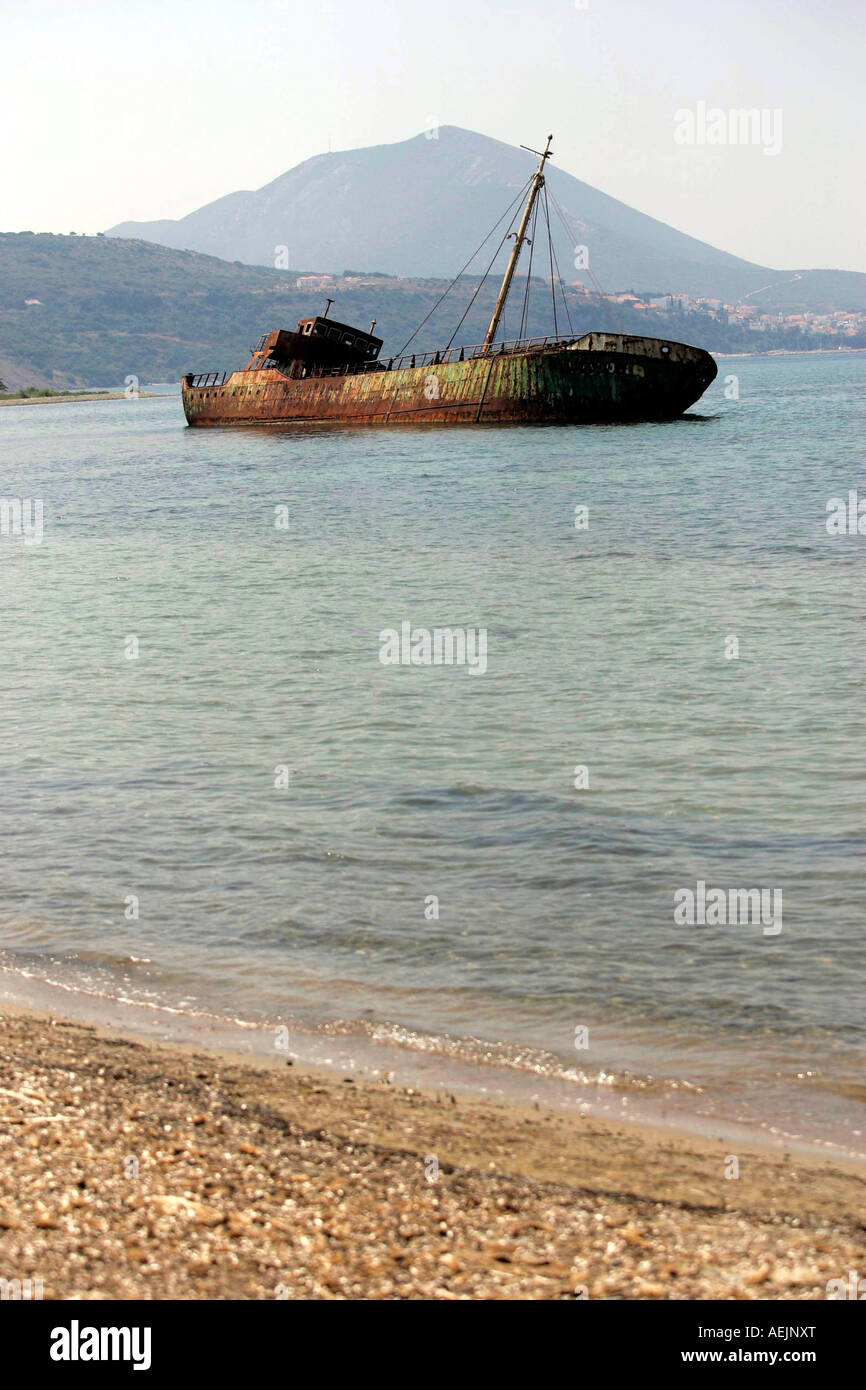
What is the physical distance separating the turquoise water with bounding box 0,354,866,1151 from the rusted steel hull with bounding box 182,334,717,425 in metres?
30.0

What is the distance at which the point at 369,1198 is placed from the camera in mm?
4555

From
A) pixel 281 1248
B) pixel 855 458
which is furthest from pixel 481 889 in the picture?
pixel 855 458

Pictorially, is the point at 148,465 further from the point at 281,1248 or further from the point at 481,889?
the point at 281,1248

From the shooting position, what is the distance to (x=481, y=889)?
27.5ft

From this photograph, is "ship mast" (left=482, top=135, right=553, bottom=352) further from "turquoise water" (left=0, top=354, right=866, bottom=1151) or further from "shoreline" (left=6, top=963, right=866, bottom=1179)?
"shoreline" (left=6, top=963, right=866, bottom=1179)

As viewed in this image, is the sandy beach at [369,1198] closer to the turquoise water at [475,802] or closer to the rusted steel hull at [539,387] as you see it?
the turquoise water at [475,802]

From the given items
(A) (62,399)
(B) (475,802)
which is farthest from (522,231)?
(A) (62,399)

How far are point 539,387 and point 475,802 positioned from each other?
46.5m

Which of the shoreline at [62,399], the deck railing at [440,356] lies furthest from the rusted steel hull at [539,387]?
the shoreline at [62,399]

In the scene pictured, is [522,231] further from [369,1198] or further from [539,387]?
[369,1198]

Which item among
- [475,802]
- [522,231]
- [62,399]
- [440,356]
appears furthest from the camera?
[62,399]

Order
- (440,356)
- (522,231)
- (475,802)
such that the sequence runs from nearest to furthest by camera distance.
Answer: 1. (475,802)
2. (522,231)
3. (440,356)

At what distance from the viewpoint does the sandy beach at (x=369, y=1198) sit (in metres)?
4.04

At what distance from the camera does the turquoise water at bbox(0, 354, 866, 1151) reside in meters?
6.78
